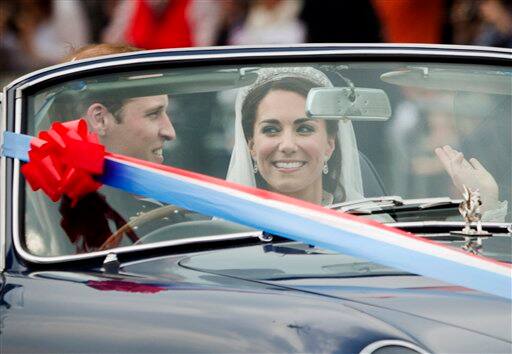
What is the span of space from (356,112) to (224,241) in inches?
21.4

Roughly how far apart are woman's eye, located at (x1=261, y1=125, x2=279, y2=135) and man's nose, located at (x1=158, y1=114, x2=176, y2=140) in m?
0.25

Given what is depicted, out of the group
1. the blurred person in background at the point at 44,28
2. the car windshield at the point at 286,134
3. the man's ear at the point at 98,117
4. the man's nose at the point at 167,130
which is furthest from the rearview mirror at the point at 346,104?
the blurred person in background at the point at 44,28

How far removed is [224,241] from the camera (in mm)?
3590

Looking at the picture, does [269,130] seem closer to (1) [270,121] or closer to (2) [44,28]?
(1) [270,121]

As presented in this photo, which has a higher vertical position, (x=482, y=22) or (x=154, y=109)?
(x=482, y=22)

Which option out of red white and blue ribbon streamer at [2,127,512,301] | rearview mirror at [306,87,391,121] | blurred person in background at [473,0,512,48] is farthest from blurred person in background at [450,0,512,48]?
red white and blue ribbon streamer at [2,127,512,301]

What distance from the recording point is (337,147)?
379 centimetres

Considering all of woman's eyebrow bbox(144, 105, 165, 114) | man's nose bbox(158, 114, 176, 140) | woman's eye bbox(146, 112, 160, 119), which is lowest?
man's nose bbox(158, 114, 176, 140)

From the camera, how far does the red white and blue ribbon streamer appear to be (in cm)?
306

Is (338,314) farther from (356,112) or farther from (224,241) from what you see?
(356,112)

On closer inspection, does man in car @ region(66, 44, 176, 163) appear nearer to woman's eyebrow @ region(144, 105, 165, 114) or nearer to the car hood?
woman's eyebrow @ region(144, 105, 165, 114)

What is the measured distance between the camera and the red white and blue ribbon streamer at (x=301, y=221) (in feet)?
10.0

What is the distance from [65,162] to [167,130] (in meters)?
0.33

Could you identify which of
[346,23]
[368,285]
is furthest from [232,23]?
[368,285]
